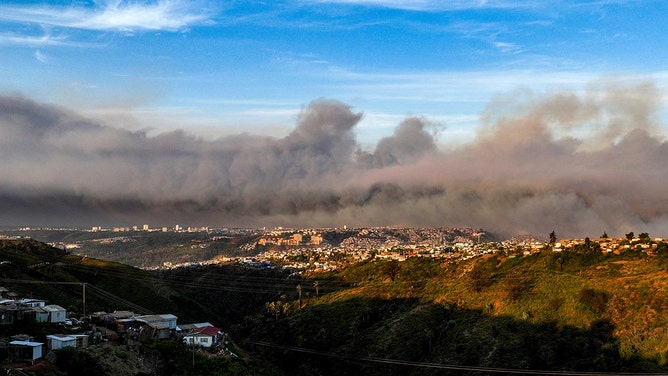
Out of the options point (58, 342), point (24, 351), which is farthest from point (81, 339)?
point (24, 351)

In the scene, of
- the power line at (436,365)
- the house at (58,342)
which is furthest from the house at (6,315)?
the power line at (436,365)

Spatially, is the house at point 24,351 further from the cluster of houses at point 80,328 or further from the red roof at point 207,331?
the red roof at point 207,331

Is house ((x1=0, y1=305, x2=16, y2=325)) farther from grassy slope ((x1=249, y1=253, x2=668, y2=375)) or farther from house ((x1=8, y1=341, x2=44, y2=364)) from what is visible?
grassy slope ((x1=249, y1=253, x2=668, y2=375))

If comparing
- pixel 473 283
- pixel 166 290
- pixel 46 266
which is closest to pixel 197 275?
pixel 166 290

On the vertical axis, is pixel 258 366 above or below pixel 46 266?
below

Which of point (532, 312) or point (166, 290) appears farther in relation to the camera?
point (166, 290)

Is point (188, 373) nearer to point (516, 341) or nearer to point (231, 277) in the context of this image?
point (516, 341)

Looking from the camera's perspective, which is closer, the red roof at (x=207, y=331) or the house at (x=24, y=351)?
the house at (x=24, y=351)
